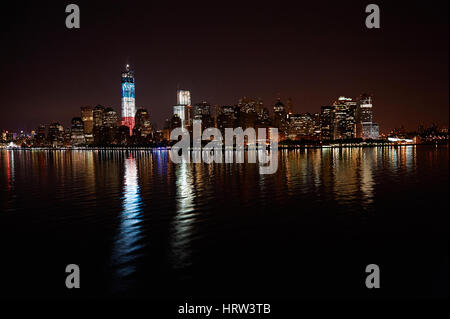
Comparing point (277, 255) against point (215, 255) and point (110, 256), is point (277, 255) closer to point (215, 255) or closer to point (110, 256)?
point (215, 255)

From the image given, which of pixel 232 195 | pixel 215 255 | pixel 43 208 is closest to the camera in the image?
pixel 215 255

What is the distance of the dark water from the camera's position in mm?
10820

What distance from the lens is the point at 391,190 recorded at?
2786 centimetres

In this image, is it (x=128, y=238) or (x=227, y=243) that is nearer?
(x=227, y=243)

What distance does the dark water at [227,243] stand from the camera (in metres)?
10.8

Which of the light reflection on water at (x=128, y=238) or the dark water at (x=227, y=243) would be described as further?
the light reflection on water at (x=128, y=238)

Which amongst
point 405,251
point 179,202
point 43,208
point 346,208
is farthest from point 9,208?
point 405,251

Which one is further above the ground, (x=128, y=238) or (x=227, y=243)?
(x=128, y=238)

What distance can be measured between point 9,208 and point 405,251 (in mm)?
20671

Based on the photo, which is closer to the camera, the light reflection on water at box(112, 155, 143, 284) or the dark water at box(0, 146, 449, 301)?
the dark water at box(0, 146, 449, 301)

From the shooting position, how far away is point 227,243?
14.6m
